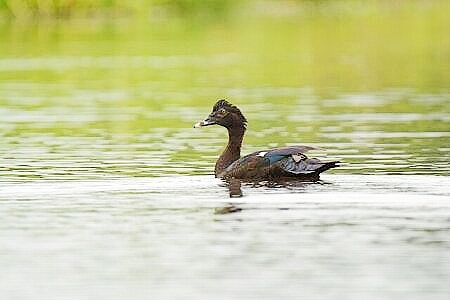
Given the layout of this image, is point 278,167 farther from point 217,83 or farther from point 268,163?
point 217,83

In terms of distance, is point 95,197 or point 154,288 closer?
point 154,288

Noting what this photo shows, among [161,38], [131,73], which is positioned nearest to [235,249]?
[131,73]

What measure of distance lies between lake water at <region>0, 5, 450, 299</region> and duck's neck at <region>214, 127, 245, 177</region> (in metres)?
0.22

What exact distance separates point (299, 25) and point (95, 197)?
1566 inches

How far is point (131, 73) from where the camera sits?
3384 cm

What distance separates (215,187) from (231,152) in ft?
4.02

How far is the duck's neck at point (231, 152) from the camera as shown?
15.6 metres

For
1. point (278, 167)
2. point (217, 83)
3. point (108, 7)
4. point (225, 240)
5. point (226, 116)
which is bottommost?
point (225, 240)

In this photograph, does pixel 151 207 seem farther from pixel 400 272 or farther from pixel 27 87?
pixel 27 87

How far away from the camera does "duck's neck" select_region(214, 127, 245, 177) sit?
15.6m

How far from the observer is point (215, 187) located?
14656 millimetres

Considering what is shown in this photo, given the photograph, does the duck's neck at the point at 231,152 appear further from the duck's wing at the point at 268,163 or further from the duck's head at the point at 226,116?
the duck's wing at the point at 268,163

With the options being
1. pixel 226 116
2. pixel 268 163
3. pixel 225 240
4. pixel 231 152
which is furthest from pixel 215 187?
pixel 225 240

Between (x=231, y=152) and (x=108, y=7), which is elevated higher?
(x=108, y=7)
